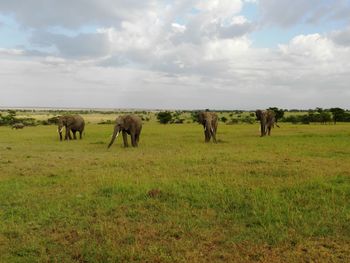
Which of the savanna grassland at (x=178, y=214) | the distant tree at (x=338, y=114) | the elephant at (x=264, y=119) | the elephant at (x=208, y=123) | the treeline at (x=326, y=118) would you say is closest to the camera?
the savanna grassland at (x=178, y=214)

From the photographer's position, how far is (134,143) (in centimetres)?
2380

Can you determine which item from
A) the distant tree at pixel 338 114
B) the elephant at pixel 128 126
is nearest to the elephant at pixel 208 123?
the elephant at pixel 128 126

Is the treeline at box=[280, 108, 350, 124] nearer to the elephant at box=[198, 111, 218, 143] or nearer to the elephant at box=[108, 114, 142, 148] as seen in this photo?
the elephant at box=[198, 111, 218, 143]

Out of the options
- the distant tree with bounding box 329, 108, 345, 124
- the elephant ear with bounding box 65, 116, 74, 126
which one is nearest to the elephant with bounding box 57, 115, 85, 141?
the elephant ear with bounding box 65, 116, 74, 126

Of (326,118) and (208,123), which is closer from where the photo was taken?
(208,123)

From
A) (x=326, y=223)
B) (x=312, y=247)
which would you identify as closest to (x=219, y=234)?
(x=312, y=247)

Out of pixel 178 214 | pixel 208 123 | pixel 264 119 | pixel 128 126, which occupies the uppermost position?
pixel 264 119

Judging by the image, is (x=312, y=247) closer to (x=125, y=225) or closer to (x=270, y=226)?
(x=270, y=226)

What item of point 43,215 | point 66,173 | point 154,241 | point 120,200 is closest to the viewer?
point 154,241

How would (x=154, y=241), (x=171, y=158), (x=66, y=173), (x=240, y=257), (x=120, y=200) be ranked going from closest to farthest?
(x=240, y=257) → (x=154, y=241) → (x=120, y=200) → (x=66, y=173) → (x=171, y=158)

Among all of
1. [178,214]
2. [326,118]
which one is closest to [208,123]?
[178,214]

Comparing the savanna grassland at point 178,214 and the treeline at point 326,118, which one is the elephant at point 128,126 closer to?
the savanna grassland at point 178,214

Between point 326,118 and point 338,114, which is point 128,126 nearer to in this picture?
point 326,118

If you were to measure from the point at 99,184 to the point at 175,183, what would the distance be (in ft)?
7.14
